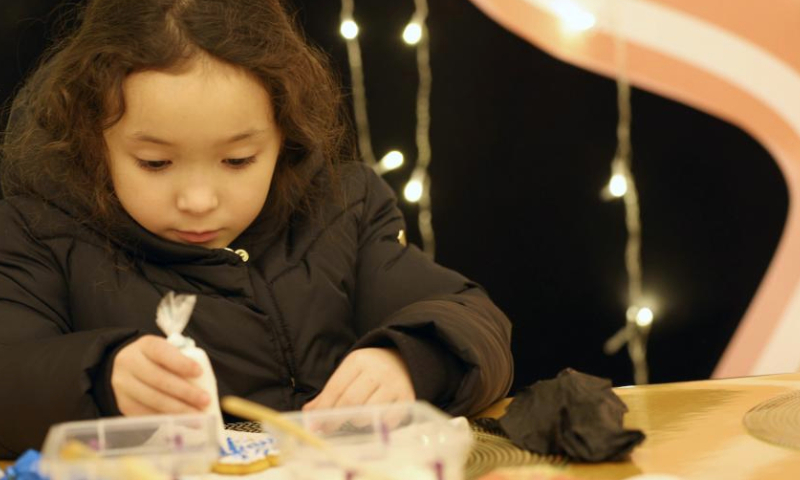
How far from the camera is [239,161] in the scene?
115cm

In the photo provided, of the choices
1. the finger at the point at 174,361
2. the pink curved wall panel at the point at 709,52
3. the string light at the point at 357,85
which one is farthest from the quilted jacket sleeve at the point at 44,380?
the pink curved wall panel at the point at 709,52

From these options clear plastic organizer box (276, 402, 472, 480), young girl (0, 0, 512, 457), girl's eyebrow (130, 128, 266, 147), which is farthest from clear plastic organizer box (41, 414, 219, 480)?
girl's eyebrow (130, 128, 266, 147)

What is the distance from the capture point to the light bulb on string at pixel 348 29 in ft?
6.92

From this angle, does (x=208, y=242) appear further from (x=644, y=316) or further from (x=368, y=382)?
(x=644, y=316)

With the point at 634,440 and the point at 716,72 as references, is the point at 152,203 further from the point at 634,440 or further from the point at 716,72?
the point at 716,72

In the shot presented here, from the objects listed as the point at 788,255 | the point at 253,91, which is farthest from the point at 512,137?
the point at 253,91

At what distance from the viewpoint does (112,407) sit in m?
0.97

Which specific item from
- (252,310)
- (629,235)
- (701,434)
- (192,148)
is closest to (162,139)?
(192,148)

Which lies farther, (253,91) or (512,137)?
(512,137)

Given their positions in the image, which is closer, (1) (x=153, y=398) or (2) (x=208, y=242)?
(1) (x=153, y=398)

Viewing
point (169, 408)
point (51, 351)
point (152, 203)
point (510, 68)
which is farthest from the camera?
point (510, 68)

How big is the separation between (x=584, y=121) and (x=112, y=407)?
4.70 feet

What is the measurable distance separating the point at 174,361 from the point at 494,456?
0.91 ft

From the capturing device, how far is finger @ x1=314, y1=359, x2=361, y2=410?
99cm
